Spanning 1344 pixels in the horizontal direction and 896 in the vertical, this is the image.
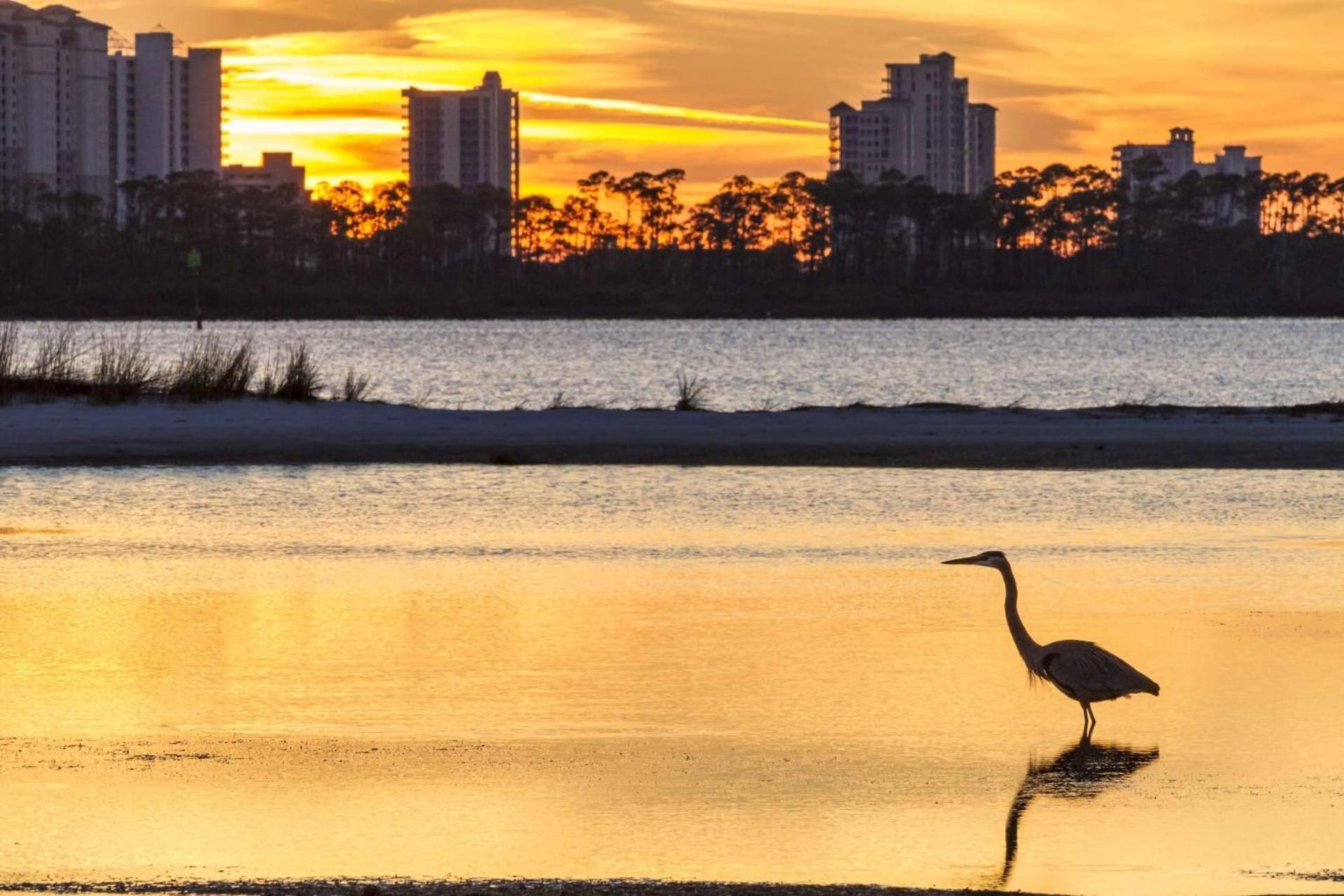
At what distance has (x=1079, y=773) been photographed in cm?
873

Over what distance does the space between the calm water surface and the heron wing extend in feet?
126

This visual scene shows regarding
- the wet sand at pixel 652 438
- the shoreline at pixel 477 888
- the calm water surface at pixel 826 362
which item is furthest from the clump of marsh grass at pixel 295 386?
the shoreline at pixel 477 888

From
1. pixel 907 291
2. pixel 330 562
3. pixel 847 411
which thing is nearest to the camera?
pixel 330 562

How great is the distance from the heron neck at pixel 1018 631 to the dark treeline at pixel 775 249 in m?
159

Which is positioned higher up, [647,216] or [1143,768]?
[647,216]

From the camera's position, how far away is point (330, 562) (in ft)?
50.9

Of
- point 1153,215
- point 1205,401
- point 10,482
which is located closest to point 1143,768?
point 10,482

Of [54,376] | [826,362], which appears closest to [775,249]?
[826,362]

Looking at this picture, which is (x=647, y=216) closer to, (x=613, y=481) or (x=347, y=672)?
(x=613, y=481)

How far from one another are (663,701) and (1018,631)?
Result: 1785mm

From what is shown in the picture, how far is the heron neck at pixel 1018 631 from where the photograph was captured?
31.9 ft

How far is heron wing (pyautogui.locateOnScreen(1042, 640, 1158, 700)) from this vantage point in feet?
31.1

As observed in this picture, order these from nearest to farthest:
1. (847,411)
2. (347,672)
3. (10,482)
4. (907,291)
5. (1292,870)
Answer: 1. (1292,870)
2. (347,672)
3. (10,482)
4. (847,411)
5. (907,291)

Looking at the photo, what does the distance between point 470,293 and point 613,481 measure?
507 ft
